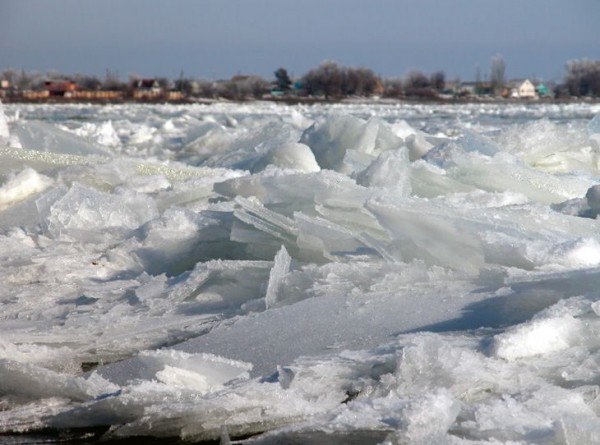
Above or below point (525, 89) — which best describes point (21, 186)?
above

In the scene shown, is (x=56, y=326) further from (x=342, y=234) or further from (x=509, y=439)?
(x=509, y=439)

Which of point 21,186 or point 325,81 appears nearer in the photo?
point 21,186

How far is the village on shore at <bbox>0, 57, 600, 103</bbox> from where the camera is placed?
49.2 m

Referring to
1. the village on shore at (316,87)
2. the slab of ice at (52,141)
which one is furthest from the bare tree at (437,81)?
the slab of ice at (52,141)

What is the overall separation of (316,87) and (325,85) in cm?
84

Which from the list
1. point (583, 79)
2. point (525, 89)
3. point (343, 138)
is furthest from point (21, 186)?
point (525, 89)

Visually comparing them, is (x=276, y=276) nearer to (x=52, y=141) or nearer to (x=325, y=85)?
(x=52, y=141)

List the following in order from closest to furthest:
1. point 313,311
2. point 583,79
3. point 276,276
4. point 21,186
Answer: point 313,311 < point 276,276 < point 21,186 < point 583,79

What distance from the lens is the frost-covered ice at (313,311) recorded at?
206cm

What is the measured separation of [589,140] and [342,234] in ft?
11.1

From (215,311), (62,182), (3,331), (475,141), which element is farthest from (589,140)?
(3,331)

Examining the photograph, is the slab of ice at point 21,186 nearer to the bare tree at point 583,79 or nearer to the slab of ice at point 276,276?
the slab of ice at point 276,276

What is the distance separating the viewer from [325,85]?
53844 mm

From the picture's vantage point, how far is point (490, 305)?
2.54 meters
